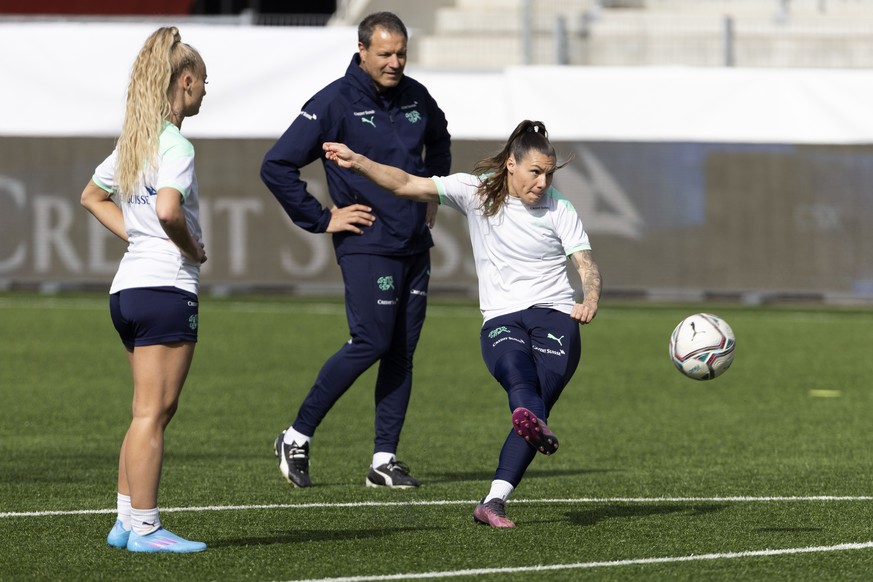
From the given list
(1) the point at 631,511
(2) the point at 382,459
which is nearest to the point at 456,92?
(2) the point at 382,459

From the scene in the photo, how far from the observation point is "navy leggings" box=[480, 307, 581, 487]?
7145mm

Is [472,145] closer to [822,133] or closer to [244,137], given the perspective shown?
[244,137]

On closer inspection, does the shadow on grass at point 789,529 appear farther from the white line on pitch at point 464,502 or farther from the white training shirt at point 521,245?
the white training shirt at point 521,245

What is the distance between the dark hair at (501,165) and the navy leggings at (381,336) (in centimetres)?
115

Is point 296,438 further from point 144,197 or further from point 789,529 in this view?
point 789,529

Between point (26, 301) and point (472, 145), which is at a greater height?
point (472, 145)

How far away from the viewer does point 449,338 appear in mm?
16969

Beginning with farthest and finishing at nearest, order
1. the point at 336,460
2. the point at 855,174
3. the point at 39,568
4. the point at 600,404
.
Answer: the point at 855,174 < the point at 600,404 < the point at 336,460 < the point at 39,568

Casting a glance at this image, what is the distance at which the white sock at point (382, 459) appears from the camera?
336 inches

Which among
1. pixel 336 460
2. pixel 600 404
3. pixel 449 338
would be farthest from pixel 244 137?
pixel 336 460

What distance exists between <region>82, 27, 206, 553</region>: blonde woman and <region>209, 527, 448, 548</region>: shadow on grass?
487 mm

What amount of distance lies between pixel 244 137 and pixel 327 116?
1235cm

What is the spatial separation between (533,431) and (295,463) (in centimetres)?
215

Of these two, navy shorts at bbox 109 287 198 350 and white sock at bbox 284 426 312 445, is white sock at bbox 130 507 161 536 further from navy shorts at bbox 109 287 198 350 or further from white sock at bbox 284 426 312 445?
white sock at bbox 284 426 312 445
